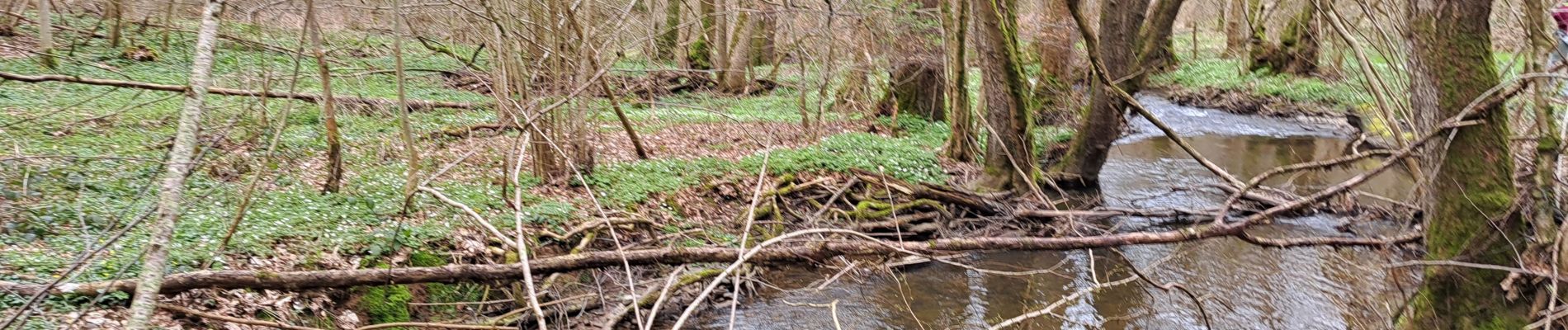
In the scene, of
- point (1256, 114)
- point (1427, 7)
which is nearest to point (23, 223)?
point (1427, 7)

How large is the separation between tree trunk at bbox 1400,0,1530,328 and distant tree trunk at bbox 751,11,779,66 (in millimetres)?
16635

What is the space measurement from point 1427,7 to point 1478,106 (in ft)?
1.89

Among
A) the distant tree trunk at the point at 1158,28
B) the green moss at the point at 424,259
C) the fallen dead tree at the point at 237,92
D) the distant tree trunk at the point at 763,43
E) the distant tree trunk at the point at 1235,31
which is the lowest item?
the green moss at the point at 424,259

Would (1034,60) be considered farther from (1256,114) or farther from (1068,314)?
(1068,314)

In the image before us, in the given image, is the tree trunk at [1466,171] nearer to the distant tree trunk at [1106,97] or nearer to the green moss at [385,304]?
the distant tree trunk at [1106,97]

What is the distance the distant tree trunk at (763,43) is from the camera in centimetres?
2183

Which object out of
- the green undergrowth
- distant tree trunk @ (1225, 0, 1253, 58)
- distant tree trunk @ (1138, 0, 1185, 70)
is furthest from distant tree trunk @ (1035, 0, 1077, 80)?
distant tree trunk @ (1225, 0, 1253, 58)

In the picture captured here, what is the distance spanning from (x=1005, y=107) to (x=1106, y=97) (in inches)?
49.1

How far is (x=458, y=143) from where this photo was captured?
1123cm

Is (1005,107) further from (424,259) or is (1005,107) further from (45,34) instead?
(45,34)

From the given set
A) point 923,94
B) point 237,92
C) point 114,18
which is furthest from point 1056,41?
point 114,18

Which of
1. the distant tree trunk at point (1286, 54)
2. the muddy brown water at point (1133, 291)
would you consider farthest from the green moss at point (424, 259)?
the distant tree trunk at point (1286, 54)

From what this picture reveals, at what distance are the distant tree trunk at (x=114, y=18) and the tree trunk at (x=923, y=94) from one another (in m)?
13.3

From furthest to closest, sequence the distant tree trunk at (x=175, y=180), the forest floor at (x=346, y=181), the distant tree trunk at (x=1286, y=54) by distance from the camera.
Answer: the distant tree trunk at (x=1286, y=54), the forest floor at (x=346, y=181), the distant tree trunk at (x=175, y=180)
